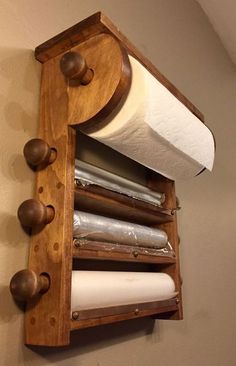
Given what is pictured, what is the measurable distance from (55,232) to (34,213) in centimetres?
4

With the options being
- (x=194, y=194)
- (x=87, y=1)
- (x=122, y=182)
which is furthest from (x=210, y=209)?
(x=87, y=1)

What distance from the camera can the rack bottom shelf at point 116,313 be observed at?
16.8 inches

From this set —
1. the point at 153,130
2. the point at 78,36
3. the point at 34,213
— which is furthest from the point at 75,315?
the point at 78,36

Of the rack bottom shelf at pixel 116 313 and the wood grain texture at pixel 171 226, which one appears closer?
the rack bottom shelf at pixel 116 313

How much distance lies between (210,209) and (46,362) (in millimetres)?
720

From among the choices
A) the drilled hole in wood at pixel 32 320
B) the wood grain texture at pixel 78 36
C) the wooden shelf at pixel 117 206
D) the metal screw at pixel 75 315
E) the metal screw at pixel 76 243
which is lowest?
the drilled hole in wood at pixel 32 320

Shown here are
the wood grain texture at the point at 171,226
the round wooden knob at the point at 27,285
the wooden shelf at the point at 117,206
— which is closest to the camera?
the round wooden knob at the point at 27,285

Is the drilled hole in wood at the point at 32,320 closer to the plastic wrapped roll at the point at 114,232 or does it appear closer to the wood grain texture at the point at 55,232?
the wood grain texture at the point at 55,232

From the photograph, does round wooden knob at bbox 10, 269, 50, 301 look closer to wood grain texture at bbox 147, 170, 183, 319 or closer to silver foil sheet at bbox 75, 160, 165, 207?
silver foil sheet at bbox 75, 160, 165, 207

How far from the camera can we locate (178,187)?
0.90 metres

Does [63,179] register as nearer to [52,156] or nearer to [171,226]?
[52,156]

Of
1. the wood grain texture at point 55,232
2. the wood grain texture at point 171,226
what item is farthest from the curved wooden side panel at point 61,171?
the wood grain texture at point 171,226

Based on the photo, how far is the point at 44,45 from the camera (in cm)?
52

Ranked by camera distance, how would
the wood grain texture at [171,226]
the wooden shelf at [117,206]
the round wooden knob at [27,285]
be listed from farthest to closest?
the wood grain texture at [171,226] → the wooden shelf at [117,206] → the round wooden knob at [27,285]
